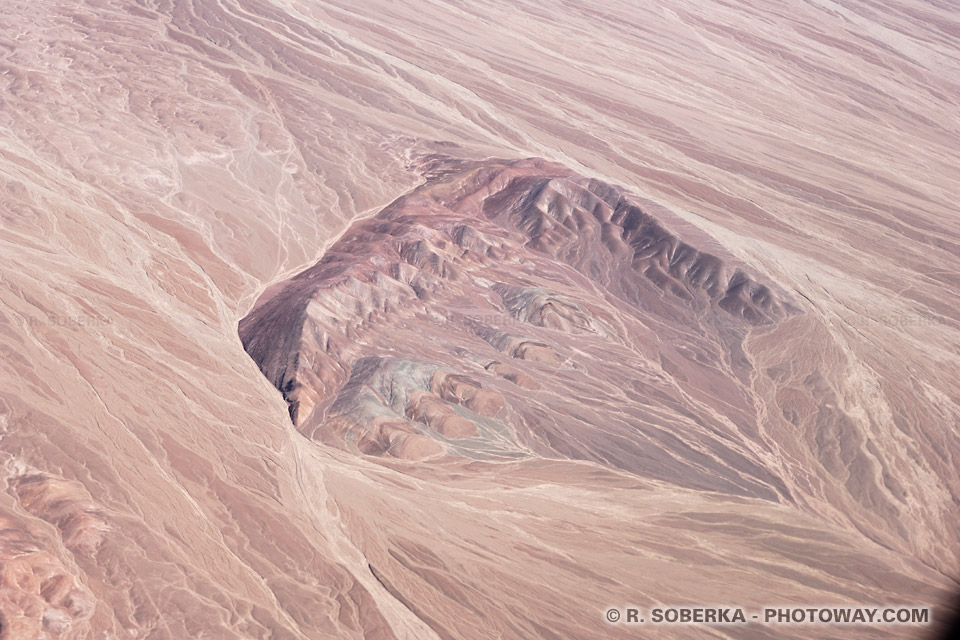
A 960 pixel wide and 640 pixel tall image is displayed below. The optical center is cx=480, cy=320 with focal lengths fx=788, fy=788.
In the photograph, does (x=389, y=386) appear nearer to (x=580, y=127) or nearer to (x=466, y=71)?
(x=580, y=127)

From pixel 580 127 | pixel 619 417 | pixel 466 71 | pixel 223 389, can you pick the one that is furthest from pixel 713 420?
pixel 466 71

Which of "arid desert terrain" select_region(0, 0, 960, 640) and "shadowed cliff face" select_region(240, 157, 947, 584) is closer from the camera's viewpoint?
"arid desert terrain" select_region(0, 0, 960, 640)

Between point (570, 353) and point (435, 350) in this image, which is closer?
point (435, 350)

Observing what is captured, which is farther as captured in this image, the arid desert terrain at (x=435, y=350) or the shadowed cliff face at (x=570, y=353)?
the shadowed cliff face at (x=570, y=353)

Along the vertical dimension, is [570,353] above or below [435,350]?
above

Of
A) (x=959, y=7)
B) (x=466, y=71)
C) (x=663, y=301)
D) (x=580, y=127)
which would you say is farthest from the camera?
(x=959, y=7)
